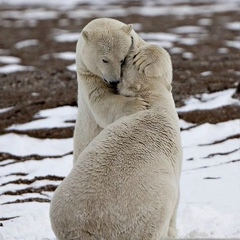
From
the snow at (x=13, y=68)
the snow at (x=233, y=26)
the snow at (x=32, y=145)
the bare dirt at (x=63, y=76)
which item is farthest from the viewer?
the snow at (x=233, y=26)

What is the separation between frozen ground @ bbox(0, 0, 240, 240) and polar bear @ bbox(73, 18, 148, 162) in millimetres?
1143

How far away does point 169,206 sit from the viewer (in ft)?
14.8

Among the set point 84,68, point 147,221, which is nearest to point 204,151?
point 84,68

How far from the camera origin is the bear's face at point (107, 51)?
5012 mm

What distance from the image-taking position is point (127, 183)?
442cm

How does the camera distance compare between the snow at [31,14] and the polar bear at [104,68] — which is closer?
the polar bear at [104,68]

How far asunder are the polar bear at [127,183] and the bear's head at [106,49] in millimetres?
257

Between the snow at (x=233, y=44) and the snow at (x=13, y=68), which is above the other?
the snow at (x=13, y=68)

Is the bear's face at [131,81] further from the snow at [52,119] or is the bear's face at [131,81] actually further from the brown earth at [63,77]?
the snow at [52,119]

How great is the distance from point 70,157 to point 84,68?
411cm

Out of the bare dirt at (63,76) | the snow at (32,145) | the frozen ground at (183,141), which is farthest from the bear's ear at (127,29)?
the snow at (32,145)

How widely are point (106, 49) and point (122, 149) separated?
2.94 ft

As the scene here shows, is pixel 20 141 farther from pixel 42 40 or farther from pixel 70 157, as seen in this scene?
pixel 42 40

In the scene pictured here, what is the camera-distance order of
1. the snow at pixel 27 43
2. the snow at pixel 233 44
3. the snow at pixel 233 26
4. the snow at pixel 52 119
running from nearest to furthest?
1. the snow at pixel 52 119
2. the snow at pixel 233 44
3. the snow at pixel 27 43
4. the snow at pixel 233 26
